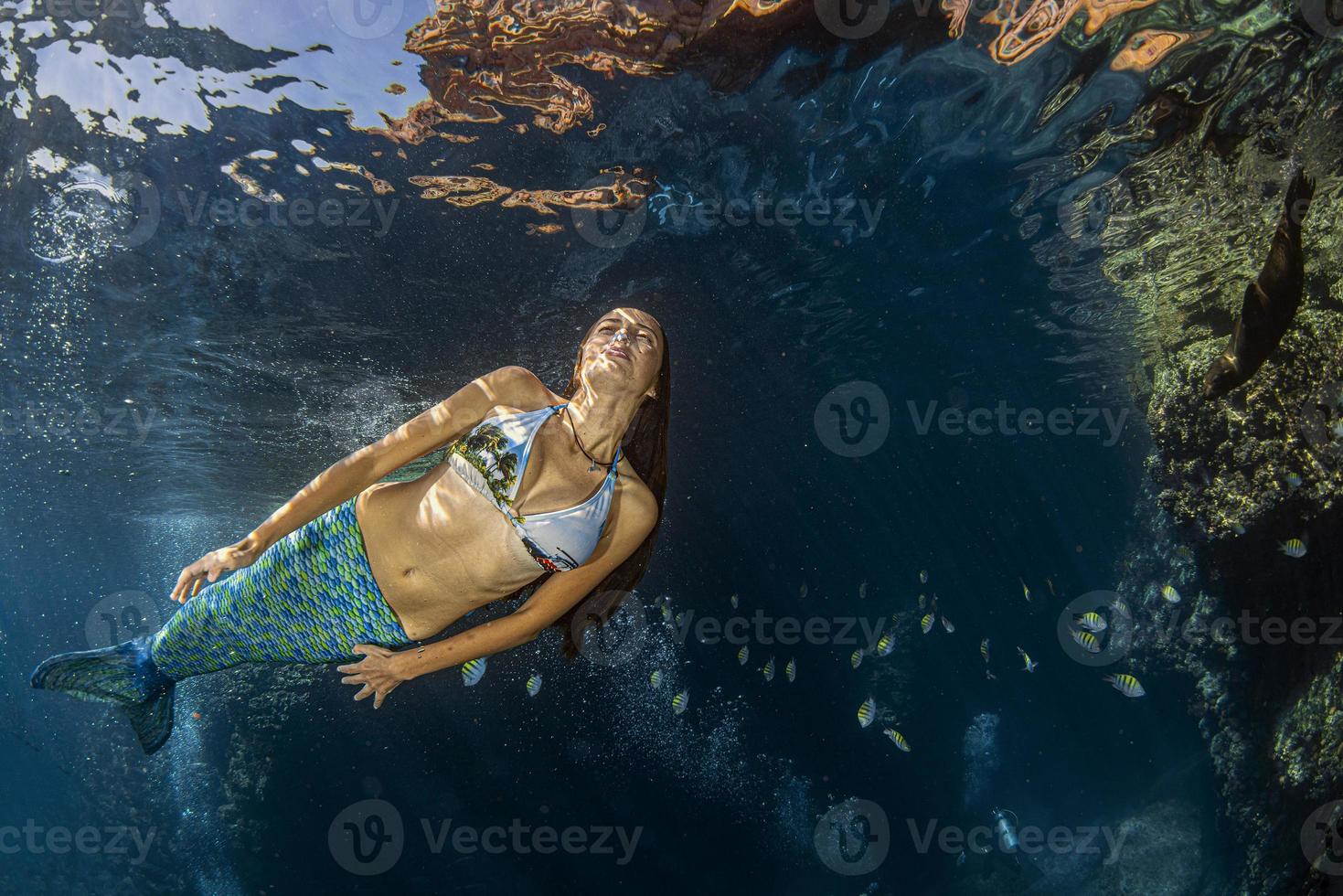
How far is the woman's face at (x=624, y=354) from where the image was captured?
3436mm

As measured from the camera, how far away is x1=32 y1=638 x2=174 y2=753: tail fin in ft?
12.6

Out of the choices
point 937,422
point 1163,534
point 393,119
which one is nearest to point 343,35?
point 393,119

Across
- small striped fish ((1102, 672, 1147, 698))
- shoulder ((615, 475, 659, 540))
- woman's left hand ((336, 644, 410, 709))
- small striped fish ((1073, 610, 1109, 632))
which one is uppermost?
shoulder ((615, 475, 659, 540))

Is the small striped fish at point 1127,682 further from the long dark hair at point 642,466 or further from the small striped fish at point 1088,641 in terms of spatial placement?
the long dark hair at point 642,466

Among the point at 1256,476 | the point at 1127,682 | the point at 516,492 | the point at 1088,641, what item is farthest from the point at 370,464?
the point at 1256,476

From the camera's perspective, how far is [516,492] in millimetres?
3334

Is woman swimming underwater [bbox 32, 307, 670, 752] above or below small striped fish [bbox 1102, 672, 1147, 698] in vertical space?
above

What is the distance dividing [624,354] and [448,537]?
4.65ft

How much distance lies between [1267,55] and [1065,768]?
2939 centimetres

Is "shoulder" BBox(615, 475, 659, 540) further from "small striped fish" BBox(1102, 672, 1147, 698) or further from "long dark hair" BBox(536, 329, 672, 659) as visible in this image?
"small striped fish" BBox(1102, 672, 1147, 698)

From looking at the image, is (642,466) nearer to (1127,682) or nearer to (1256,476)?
(1127,682)

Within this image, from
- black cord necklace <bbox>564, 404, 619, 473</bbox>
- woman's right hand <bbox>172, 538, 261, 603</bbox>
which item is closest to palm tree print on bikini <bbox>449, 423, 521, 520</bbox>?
black cord necklace <bbox>564, 404, 619, 473</bbox>

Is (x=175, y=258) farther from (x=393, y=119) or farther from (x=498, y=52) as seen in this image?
(x=498, y=52)

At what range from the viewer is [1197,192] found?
428 inches
